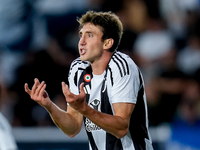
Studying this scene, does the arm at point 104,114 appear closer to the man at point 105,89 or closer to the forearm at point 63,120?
the man at point 105,89

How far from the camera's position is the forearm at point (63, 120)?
3.67m

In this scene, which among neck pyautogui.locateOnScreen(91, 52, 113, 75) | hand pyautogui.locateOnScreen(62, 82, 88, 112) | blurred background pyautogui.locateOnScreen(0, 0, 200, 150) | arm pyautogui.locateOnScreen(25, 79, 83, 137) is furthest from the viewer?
blurred background pyautogui.locateOnScreen(0, 0, 200, 150)

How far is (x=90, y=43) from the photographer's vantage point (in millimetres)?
3752

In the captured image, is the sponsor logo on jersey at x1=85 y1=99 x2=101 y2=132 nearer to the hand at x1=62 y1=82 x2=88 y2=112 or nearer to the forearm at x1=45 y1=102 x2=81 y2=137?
the forearm at x1=45 y1=102 x2=81 y2=137

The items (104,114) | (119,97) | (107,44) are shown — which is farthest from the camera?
(107,44)

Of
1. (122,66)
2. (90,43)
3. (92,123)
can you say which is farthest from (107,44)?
(92,123)

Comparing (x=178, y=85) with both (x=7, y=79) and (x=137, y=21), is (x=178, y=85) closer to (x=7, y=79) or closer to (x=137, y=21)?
(x=137, y=21)

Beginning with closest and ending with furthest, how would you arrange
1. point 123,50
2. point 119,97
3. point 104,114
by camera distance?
point 104,114 → point 119,97 → point 123,50

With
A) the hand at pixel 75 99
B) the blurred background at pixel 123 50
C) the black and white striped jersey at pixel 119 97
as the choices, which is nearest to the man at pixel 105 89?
the black and white striped jersey at pixel 119 97

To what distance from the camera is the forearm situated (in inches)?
145

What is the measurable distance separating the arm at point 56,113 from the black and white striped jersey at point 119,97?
0.16 metres

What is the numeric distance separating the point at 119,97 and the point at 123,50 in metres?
3.58

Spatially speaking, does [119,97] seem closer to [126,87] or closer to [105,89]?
[126,87]

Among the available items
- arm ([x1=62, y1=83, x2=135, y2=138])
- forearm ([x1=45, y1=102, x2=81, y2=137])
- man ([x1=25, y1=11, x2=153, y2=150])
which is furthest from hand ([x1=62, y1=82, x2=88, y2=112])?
forearm ([x1=45, y1=102, x2=81, y2=137])
